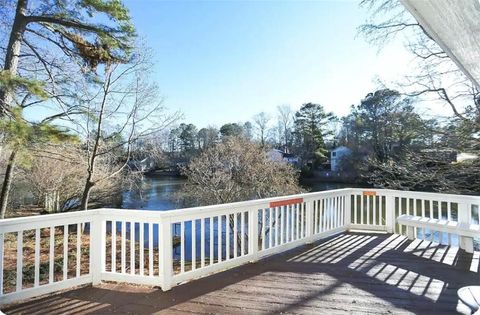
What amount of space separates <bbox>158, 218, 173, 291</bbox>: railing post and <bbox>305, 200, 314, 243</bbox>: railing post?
91.0 inches

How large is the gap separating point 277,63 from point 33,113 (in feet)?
27.8

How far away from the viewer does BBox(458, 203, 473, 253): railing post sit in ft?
14.4

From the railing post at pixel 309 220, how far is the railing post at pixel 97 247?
2.80 m

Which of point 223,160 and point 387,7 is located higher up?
point 387,7

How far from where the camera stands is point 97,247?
323 cm

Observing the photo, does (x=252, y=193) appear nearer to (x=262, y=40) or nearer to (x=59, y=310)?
Result: (x=262, y=40)

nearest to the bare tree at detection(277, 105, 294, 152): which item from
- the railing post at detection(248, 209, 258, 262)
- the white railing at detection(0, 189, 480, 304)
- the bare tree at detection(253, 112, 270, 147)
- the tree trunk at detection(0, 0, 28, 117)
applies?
the bare tree at detection(253, 112, 270, 147)

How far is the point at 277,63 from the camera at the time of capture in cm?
1249

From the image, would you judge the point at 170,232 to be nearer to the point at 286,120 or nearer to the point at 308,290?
the point at 308,290

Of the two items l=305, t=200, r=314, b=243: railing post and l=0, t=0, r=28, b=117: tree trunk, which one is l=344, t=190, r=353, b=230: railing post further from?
l=0, t=0, r=28, b=117: tree trunk

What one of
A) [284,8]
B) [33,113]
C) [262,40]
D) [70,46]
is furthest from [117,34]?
[262,40]

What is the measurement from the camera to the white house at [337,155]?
83.5 ft

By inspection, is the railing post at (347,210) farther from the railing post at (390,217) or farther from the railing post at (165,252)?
the railing post at (165,252)

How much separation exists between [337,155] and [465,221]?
22.8m
